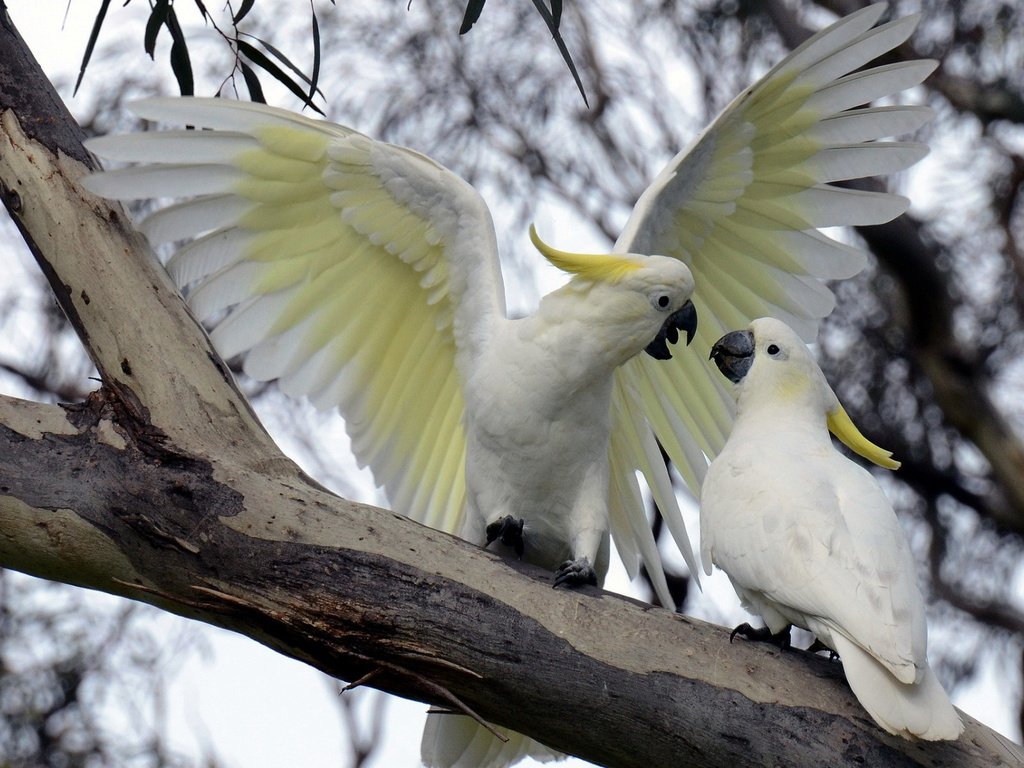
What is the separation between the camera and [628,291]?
2.44 m

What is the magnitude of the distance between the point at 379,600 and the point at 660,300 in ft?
2.82

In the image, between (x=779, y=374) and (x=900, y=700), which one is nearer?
(x=900, y=700)

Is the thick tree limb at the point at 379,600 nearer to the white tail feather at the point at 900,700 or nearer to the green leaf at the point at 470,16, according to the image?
the white tail feather at the point at 900,700

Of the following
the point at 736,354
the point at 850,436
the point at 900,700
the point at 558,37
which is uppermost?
the point at 558,37

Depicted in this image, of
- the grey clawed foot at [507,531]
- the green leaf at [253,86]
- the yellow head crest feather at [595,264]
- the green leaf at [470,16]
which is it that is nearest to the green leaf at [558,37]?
the green leaf at [470,16]

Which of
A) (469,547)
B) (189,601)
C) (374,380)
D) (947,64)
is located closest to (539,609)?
(469,547)

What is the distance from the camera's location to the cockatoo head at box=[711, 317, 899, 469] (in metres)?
2.37

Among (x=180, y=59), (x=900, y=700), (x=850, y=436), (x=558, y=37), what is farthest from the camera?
(x=180, y=59)

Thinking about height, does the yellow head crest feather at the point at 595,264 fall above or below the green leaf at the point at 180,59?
below

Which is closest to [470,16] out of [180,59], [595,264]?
[595,264]

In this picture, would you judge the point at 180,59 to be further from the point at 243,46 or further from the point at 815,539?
the point at 815,539

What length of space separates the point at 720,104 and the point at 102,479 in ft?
13.9

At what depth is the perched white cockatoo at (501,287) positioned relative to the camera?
97.5 inches

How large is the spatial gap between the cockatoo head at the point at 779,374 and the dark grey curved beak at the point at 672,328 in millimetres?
70
